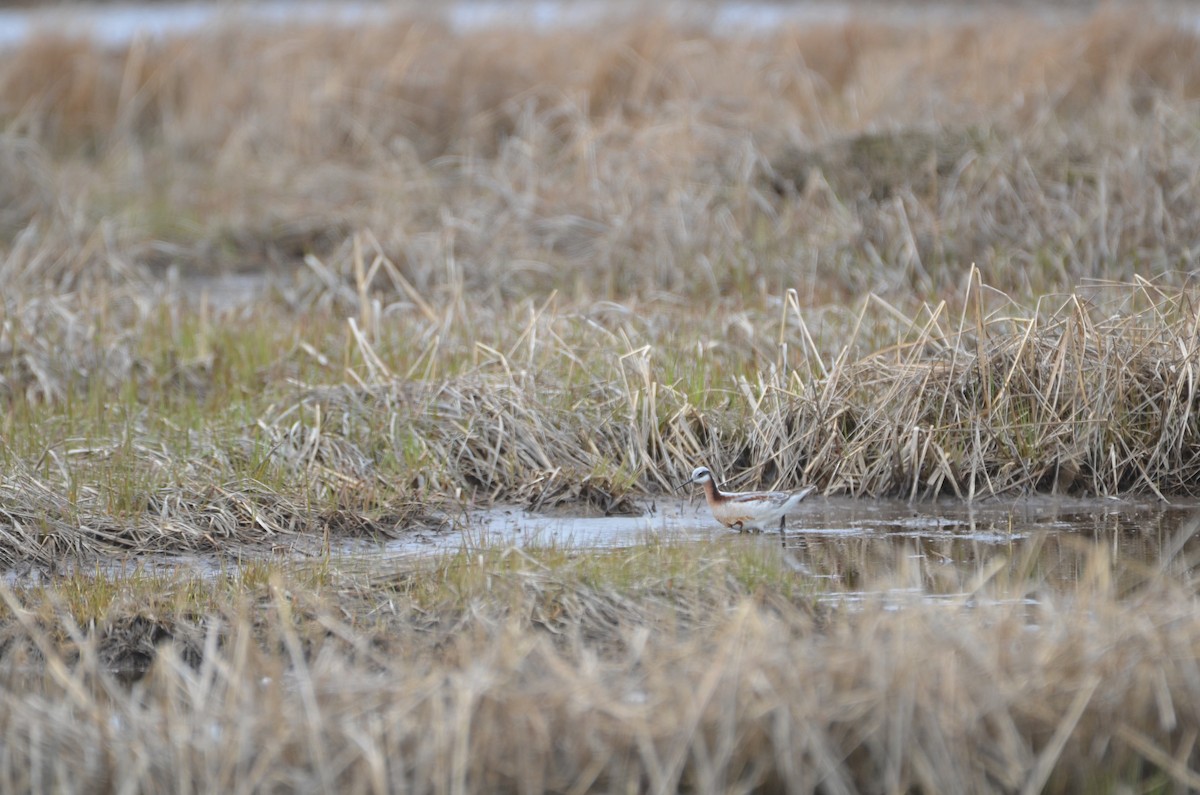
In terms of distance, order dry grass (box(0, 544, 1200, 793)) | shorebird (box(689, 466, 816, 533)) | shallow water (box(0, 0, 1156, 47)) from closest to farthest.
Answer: dry grass (box(0, 544, 1200, 793))
shorebird (box(689, 466, 816, 533))
shallow water (box(0, 0, 1156, 47))

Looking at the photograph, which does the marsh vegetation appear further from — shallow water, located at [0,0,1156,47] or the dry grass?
shallow water, located at [0,0,1156,47]

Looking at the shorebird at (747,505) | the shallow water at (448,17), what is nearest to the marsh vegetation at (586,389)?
the shorebird at (747,505)

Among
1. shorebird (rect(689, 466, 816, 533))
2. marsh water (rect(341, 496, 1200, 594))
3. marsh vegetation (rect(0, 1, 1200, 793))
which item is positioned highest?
marsh vegetation (rect(0, 1, 1200, 793))

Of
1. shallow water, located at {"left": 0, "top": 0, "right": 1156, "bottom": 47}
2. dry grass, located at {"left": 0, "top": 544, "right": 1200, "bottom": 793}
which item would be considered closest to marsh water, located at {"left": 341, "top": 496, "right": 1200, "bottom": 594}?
dry grass, located at {"left": 0, "top": 544, "right": 1200, "bottom": 793}

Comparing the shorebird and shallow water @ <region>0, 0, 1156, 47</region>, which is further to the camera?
shallow water @ <region>0, 0, 1156, 47</region>

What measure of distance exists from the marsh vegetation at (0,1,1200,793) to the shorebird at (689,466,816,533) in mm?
144

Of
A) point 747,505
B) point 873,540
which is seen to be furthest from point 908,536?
point 747,505

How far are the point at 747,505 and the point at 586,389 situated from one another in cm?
140

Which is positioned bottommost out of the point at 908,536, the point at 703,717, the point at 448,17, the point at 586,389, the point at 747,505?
the point at 908,536

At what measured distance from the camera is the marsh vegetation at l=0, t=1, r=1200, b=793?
3846 millimetres

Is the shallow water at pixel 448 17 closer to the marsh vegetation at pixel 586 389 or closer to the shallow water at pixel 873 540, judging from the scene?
the marsh vegetation at pixel 586 389

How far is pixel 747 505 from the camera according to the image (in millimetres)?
6035

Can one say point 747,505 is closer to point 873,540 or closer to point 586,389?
point 873,540

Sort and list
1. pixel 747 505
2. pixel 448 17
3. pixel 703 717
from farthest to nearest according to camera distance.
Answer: pixel 448 17
pixel 747 505
pixel 703 717
